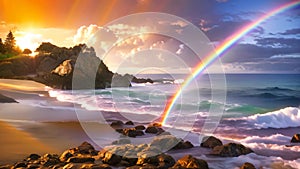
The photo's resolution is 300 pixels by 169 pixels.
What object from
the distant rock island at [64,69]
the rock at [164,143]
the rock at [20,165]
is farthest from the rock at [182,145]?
the distant rock island at [64,69]

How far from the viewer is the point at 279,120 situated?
74.6 feet

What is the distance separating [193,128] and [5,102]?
12919mm

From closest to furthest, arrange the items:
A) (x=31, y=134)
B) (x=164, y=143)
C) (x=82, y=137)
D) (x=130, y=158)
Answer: (x=130, y=158) < (x=164, y=143) < (x=31, y=134) < (x=82, y=137)

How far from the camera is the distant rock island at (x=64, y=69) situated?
51.8 metres

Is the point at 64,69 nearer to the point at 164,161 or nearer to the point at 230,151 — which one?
the point at 230,151

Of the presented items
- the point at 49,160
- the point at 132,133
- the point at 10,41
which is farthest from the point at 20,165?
the point at 10,41

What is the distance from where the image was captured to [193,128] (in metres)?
17.7

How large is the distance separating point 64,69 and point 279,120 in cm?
→ 3784

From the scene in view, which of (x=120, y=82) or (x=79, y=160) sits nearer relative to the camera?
(x=79, y=160)

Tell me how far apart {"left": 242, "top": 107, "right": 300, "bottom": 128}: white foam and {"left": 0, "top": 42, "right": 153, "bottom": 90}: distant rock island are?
3068cm

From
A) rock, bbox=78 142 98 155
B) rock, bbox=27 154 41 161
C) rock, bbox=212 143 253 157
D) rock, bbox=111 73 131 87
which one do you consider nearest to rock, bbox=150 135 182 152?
rock, bbox=212 143 253 157

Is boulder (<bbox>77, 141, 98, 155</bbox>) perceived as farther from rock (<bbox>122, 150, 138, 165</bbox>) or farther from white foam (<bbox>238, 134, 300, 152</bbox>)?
white foam (<bbox>238, 134, 300, 152</bbox>)

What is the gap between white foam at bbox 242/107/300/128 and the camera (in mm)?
20906

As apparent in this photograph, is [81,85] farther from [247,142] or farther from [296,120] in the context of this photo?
[247,142]
